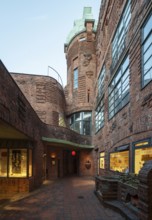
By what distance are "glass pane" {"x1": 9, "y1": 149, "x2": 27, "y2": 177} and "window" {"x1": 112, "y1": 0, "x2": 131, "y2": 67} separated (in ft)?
27.4

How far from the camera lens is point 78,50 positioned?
91.2ft

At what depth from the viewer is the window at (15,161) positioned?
44.2 feet

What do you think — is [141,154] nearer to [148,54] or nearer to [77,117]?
[148,54]

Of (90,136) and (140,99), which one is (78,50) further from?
(140,99)

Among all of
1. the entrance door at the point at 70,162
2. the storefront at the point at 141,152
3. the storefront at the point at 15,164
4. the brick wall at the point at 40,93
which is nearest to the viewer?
the storefront at the point at 141,152

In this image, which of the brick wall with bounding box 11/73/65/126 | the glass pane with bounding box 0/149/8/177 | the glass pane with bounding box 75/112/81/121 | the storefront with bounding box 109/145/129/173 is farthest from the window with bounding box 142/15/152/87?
the glass pane with bounding box 75/112/81/121

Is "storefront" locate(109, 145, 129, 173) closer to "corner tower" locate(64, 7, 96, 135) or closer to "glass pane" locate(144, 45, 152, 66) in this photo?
"glass pane" locate(144, 45, 152, 66)

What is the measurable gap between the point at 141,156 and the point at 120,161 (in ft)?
11.2

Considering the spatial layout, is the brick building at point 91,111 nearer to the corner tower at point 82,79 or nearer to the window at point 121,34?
the window at point 121,34

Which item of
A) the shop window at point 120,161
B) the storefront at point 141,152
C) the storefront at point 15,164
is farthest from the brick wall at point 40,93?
the storefront at point 141,152

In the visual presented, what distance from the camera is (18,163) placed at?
13641mm

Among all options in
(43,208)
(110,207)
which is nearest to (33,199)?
(43,208)

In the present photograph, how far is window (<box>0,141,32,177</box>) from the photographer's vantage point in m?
13.5

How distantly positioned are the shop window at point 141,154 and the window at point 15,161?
683 cm
